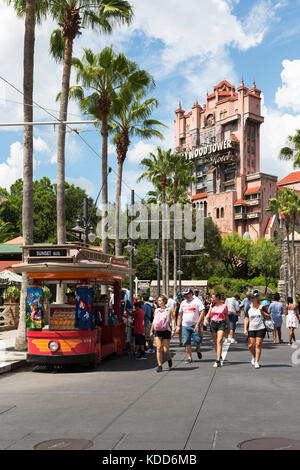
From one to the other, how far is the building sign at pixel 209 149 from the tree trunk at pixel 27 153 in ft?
271

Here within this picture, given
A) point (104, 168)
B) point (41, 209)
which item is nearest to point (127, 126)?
point (104, 168)

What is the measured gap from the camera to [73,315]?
12992 millimetres

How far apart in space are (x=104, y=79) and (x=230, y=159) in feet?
249

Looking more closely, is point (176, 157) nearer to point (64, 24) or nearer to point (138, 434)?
point (64, 24)

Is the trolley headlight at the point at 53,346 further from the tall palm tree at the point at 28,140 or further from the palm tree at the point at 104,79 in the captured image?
the palm tree at the point at 104,79

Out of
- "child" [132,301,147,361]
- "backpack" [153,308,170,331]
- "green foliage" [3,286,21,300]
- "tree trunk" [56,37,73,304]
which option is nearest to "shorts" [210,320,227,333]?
"backpack" [153,308,170,331]

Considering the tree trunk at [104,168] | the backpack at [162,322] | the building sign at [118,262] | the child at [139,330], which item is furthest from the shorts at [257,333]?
the tree trunk at [104,168]

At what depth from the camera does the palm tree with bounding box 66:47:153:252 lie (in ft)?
75.4

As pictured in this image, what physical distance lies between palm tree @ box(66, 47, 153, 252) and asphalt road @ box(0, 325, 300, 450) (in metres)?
11.8

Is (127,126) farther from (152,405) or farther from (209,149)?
(209,149)

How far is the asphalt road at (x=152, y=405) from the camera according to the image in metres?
6.15

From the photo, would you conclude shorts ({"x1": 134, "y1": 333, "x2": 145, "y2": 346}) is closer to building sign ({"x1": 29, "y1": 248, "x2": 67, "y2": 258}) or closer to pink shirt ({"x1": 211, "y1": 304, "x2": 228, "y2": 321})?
pink shirt ({"x1": 211, "y1": 304, "x2": 228, "y2": 321})

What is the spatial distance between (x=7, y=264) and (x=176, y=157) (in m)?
15.4

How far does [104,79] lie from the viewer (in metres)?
23.4
